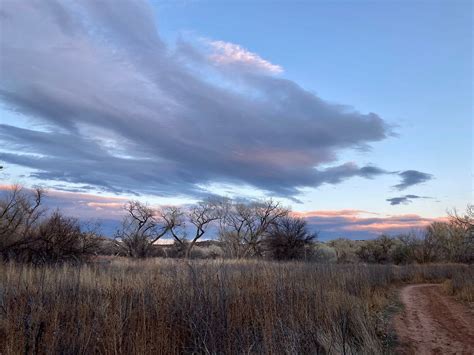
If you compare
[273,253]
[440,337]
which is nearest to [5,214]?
[440,337]

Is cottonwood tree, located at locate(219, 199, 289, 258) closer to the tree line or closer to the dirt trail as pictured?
the tree line

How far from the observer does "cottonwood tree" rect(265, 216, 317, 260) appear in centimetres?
3647

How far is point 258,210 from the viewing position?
1960 inches

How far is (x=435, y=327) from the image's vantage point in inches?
436

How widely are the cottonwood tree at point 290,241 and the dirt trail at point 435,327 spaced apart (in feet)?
65.3

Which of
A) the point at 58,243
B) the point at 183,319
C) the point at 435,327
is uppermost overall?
the point at 58,243

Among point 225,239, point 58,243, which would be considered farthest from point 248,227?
point 58,243

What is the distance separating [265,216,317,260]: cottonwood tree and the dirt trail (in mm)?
19892

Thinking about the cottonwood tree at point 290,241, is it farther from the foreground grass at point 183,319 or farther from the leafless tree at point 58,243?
the foreground grass at point 183,319

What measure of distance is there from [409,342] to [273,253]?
2837cm

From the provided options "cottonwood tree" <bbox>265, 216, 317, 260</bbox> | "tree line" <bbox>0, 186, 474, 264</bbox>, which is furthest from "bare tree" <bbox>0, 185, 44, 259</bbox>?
"cottonwood tree" <bbox>265, 216, 317, 260</bbox>

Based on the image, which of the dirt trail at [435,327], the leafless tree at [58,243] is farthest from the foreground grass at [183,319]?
the leafless tree at [58,243]

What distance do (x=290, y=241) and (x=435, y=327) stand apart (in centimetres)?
2593

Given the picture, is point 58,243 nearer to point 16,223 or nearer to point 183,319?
point 16,223
